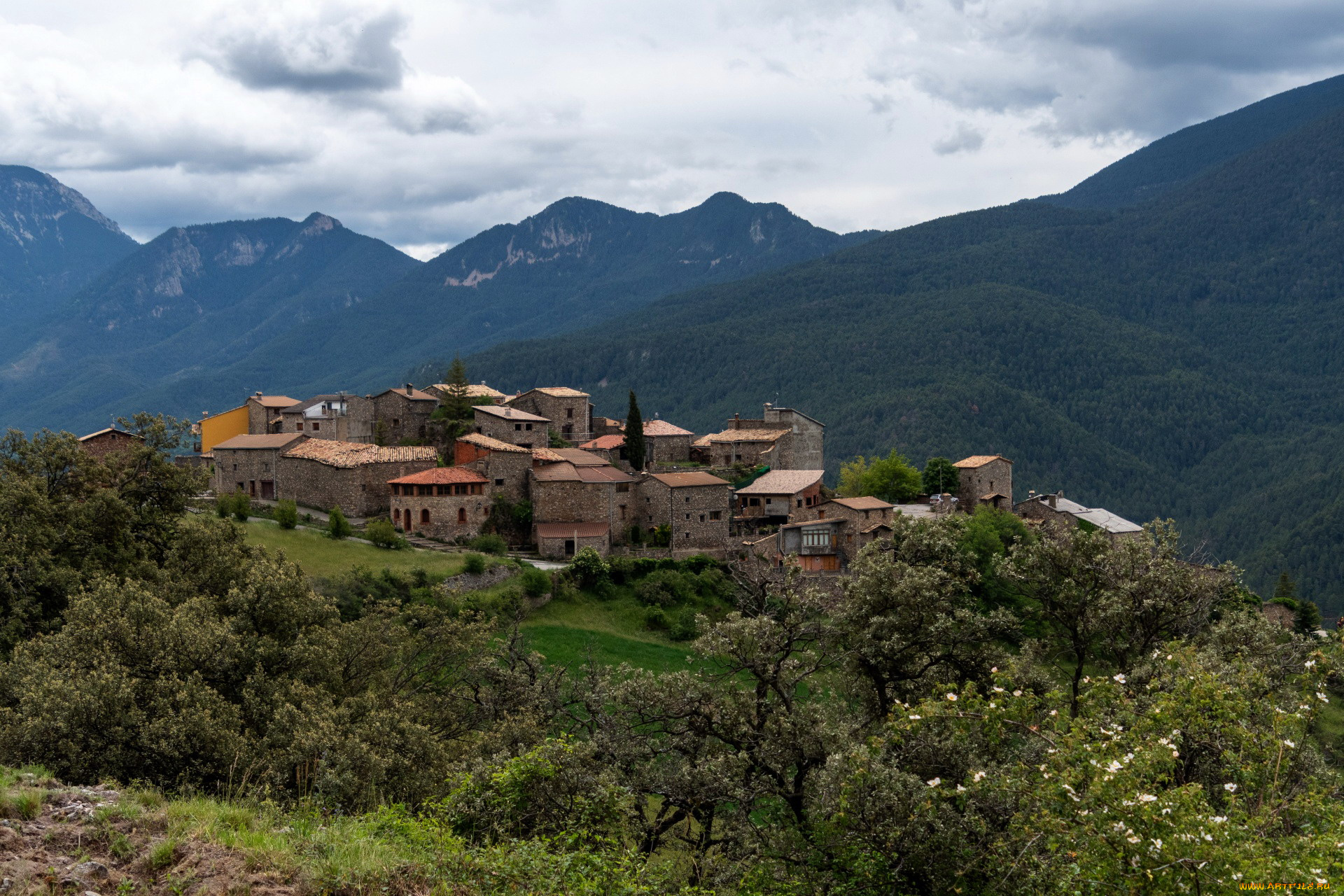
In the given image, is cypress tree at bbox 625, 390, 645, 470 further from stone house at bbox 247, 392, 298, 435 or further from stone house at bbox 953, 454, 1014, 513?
stone house at bbox 247, 392, 298, 435

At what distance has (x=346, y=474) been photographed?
176ft

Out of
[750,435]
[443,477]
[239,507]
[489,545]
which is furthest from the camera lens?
[750,435]

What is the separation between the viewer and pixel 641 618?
49.1 m

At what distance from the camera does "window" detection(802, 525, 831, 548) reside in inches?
2334

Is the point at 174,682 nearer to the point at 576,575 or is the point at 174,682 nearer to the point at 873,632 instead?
the point at 873,632

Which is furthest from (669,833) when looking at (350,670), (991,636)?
(350,670)

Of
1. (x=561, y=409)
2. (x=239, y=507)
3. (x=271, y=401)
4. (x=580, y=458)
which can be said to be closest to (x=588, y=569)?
(x=580, y=458)

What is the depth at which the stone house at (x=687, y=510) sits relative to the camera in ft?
186

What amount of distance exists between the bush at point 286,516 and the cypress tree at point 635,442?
24247 mm

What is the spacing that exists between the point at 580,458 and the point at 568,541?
7.68 meters

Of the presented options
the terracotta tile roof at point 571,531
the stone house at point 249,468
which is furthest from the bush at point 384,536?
the stone house at point 249,468

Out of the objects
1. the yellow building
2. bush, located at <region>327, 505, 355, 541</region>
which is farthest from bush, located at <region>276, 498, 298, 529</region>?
the yellow building

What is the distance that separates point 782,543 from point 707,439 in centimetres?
2445

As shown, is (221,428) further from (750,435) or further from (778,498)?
(778,498)
